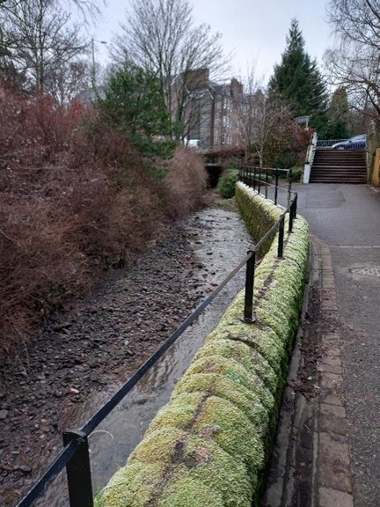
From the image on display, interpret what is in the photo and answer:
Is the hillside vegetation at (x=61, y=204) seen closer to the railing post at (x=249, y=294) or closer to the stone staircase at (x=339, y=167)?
the railing post at (x=249, y=294)

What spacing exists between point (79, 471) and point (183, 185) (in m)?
13.9

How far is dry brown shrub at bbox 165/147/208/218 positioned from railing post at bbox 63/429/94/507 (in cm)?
1198

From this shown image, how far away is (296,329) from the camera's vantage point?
363 cm

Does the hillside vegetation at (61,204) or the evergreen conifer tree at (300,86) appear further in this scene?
the evergreen conifer tree at (300,86)

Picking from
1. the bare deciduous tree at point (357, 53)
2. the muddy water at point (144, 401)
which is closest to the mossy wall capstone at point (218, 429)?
the muddy water at point (144, 401)

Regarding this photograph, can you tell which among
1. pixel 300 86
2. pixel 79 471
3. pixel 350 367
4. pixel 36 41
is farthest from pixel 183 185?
pixel 300 86

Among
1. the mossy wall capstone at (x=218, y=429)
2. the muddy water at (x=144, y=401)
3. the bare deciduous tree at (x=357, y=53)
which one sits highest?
the bare deciduous tree at (x=357, y=53)

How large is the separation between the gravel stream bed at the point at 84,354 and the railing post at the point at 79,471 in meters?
2.34

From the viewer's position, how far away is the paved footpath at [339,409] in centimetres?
193

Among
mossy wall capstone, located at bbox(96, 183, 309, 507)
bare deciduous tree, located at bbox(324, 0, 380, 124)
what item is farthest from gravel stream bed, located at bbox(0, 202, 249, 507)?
bare deciduous tree, located at bbox(324, 0, 380, 124)

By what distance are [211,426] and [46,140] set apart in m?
8.56

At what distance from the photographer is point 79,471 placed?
946mm

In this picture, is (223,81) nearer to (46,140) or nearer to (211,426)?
(46,140)

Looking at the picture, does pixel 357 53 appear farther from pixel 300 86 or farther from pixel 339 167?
pixel 300 86
